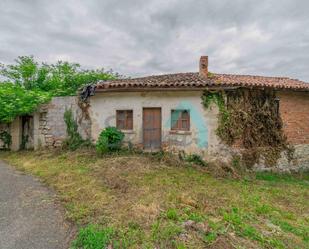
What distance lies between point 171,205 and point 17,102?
33.1 ft

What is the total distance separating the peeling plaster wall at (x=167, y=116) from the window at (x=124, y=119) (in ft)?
0.65

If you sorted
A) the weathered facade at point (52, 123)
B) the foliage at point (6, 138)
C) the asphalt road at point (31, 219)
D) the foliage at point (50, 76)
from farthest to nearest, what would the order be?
the foliage at point (50, 76), the foliage at point (6, 138), the weathered facade at point (52, 123), the asphalt road at point (31, 219)

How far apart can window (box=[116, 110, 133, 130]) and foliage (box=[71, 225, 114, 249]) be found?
22.9 feet

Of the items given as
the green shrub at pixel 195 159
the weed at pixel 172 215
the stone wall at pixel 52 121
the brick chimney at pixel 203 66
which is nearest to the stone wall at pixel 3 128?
the stone wall at pixel 52 121

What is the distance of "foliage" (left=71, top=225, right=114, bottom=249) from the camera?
366 centimetres

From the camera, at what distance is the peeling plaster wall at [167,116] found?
969cm

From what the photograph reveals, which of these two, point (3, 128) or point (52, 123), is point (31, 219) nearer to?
point (52, 123)

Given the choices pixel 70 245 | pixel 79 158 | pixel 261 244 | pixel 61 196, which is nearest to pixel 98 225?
pixel 70 245

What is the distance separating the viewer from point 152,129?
10.6 m

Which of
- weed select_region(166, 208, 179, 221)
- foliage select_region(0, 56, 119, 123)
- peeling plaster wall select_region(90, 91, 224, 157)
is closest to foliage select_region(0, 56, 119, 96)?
foliage select_region(0, 56, 119, 123)

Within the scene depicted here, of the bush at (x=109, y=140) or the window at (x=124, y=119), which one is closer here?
the bush at (x=109, y=140)

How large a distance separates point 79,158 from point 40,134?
3.90 metres

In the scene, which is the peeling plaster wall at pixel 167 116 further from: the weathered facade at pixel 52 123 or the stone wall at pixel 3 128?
the stone wall at pixel 3 128

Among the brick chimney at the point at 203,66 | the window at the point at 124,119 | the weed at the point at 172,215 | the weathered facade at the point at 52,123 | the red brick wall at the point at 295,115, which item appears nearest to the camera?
the weed at the point at 172,215
